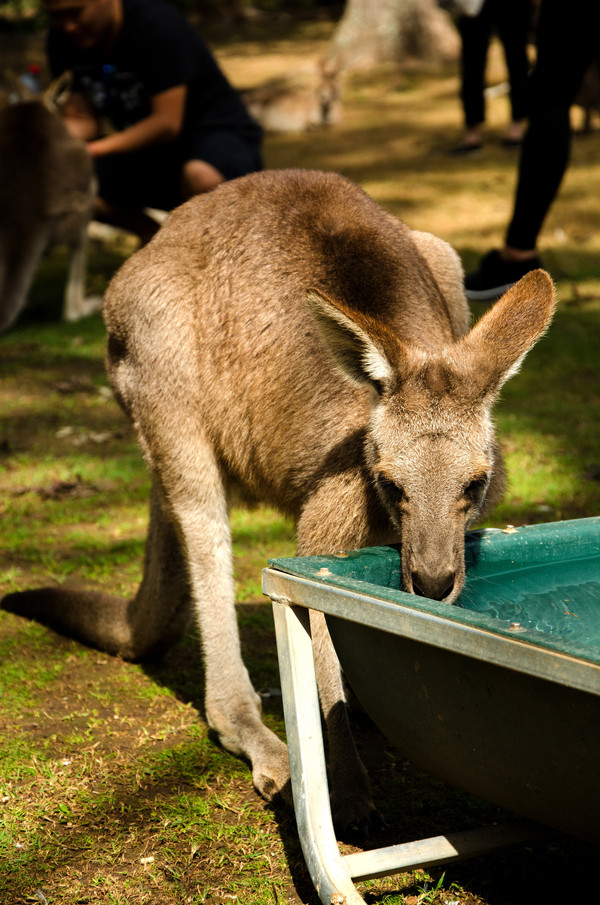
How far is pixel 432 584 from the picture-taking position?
2066 millimetres

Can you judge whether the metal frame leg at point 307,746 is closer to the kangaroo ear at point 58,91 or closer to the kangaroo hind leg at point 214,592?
the kangaroo hind leg at point 214,592

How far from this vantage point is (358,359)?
2336 mm

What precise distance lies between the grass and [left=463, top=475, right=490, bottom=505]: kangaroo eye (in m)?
0.78

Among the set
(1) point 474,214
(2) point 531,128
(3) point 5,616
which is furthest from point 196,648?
(1) point 474,214

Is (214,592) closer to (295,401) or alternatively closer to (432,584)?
(295,401)

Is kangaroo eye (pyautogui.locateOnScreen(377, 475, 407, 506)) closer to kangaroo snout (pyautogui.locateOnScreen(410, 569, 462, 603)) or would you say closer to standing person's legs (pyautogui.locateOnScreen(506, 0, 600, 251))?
kangaroo snout (pyautogui.locateOnScreen(410, 569, 462, 603))

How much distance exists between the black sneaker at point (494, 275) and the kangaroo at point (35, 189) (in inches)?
98.3

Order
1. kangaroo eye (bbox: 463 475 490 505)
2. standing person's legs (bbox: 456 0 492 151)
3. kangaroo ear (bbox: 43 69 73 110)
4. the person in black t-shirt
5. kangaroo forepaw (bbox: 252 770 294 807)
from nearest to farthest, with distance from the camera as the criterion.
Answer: kangaroo eye (bbox: 463 475 490 505)
kangaroo forepaw (bbox: 252 770 294 807)
the person in black t-shirt
kangaroo ear (bbox: 43 69 73 110)
standing person's legs (bbox: 456 0 492 151)

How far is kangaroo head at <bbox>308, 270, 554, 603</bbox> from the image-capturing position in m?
2.12

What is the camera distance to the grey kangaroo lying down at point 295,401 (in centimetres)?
224

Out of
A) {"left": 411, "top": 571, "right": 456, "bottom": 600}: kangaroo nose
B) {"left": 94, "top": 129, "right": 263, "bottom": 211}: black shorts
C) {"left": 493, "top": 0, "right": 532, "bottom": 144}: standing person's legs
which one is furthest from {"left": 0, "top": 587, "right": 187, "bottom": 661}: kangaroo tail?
{"left": 493, "top": 0, "right": 532, "bottom": 144}: standing person's legs

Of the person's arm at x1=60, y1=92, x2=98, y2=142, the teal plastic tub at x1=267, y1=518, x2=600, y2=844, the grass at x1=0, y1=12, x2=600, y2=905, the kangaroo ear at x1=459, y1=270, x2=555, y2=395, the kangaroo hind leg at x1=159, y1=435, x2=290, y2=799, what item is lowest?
the grass at x1=0, y1=12, x2=600, y2=905

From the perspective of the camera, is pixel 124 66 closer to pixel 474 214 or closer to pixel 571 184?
pixel 474 214

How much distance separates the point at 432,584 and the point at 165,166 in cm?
484
